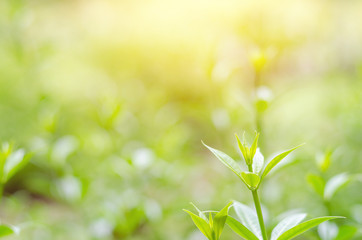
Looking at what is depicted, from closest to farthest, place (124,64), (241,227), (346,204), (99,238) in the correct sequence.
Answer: (241,227), (99,238), (346,204), (124,64)

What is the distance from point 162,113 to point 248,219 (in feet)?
3.65

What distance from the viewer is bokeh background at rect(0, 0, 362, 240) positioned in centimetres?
120

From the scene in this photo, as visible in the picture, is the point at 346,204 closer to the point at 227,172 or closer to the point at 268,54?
the point at 227,172

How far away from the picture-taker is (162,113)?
5.74 ft

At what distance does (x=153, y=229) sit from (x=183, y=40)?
2900 mm

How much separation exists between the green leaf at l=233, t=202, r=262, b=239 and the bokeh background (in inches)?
9.1

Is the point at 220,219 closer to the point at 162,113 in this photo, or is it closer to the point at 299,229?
the point at 299,229

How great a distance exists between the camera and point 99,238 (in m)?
1.11

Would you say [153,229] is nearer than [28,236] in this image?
Yes

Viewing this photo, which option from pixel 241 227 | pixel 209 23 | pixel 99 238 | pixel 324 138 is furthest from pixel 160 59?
pixel 241 227

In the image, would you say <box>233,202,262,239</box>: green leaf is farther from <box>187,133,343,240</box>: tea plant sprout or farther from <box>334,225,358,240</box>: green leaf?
<box>334,225,358,240</box>: green leaf

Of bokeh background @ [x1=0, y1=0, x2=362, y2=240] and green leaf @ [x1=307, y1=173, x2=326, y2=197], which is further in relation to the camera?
bokeh background @ [x1=0, y1=0, x2=362, y2=240]

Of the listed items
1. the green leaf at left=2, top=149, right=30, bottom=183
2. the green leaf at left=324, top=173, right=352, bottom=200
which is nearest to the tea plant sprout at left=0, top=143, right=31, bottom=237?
the green leaf at left=2, top=149, right=30, bottom=183

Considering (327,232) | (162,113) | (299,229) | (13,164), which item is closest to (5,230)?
(13,164)
